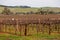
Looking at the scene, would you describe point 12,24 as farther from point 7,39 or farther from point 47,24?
point 7,39

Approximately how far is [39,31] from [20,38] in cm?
663

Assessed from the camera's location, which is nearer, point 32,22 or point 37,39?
point 37,39

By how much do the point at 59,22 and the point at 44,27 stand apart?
2.12 m

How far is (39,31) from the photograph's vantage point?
32219 millimetres

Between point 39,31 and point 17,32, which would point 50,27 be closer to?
point 39,31

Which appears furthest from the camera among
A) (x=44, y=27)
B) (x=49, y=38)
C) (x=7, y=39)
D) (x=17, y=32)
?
(x=44, y=27)

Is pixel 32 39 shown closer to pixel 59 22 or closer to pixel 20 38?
pixel 20 38

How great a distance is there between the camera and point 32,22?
32719mm

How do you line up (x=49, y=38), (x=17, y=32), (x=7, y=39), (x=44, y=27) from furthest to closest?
(x=44, y=27) < (x=17, y=32) < (x=49, y=38) < (x=7, y=39)

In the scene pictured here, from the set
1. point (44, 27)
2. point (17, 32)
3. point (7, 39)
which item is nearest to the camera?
point (7, 39)

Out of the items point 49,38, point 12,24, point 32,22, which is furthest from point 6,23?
point 49,38

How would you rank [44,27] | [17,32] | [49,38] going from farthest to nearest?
[44,27], [17,32], [49,38]

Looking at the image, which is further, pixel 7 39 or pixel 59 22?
pixel 59 22

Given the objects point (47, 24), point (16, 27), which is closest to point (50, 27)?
point (47, 24)
